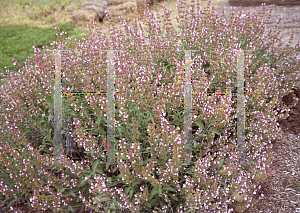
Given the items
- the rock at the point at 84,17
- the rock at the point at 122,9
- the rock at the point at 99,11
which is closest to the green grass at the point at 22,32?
the rock at the point at 84,17

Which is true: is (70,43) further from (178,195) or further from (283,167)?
(283,167)

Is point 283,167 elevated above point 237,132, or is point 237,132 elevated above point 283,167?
point 237,132

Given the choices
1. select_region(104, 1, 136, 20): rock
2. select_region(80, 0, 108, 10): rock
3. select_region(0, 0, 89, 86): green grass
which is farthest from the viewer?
select_region(80, 0, 108, 10): rock

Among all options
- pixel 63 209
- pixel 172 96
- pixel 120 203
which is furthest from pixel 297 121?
pixel 63 209

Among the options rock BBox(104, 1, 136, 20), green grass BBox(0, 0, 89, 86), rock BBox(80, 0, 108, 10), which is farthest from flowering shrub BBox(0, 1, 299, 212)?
rock BBox(80, 0, 108, 10)

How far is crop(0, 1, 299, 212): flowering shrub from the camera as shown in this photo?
8.53 ft

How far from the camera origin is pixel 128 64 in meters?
3.59

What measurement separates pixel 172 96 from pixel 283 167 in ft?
6.78

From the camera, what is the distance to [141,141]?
3.26m

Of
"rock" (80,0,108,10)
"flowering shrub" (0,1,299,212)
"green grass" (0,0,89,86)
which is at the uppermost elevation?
"rock" (80,0,108,10)
